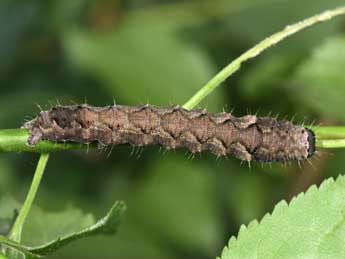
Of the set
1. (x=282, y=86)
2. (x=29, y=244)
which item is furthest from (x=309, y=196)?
(x=282, y=86)

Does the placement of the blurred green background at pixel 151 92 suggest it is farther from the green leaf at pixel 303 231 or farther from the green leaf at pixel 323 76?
the green leaf at pixel 303 231

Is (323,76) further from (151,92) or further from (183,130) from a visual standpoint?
(151,92)

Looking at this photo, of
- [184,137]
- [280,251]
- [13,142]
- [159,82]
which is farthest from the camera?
[159,82]

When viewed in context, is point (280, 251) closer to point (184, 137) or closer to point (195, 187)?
point (184, 137)

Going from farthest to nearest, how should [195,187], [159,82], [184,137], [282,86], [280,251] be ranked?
[195,187]
[159,82]
[282,86]
[184,137]
[280,251]

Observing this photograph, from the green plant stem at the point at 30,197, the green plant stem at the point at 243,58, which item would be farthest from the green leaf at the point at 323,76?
the green plant stem at the point at 30,197

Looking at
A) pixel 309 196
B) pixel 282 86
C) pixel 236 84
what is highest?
pixel 236 84
